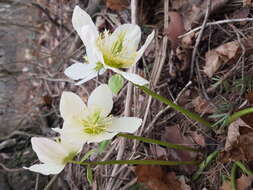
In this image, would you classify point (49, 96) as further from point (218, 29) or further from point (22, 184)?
point (218, 29)

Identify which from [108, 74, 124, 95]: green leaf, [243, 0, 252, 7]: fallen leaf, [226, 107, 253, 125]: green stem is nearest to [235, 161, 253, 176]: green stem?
[226, 107, 253, 125]: green stem

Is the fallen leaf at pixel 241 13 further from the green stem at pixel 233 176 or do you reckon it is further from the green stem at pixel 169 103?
the green stem at pixel 233 176

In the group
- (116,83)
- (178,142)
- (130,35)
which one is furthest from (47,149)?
(178,142)

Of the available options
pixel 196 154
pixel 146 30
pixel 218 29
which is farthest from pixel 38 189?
pixel 218 29

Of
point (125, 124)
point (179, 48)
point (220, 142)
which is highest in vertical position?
point (179, 48)

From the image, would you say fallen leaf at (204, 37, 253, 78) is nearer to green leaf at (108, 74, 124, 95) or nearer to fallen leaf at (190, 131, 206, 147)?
fallen leaf at (190, 131, 206, 147)

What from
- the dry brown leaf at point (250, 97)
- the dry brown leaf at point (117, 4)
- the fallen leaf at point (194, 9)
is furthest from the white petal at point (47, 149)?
the dry brown leaf at point (117, 4)
